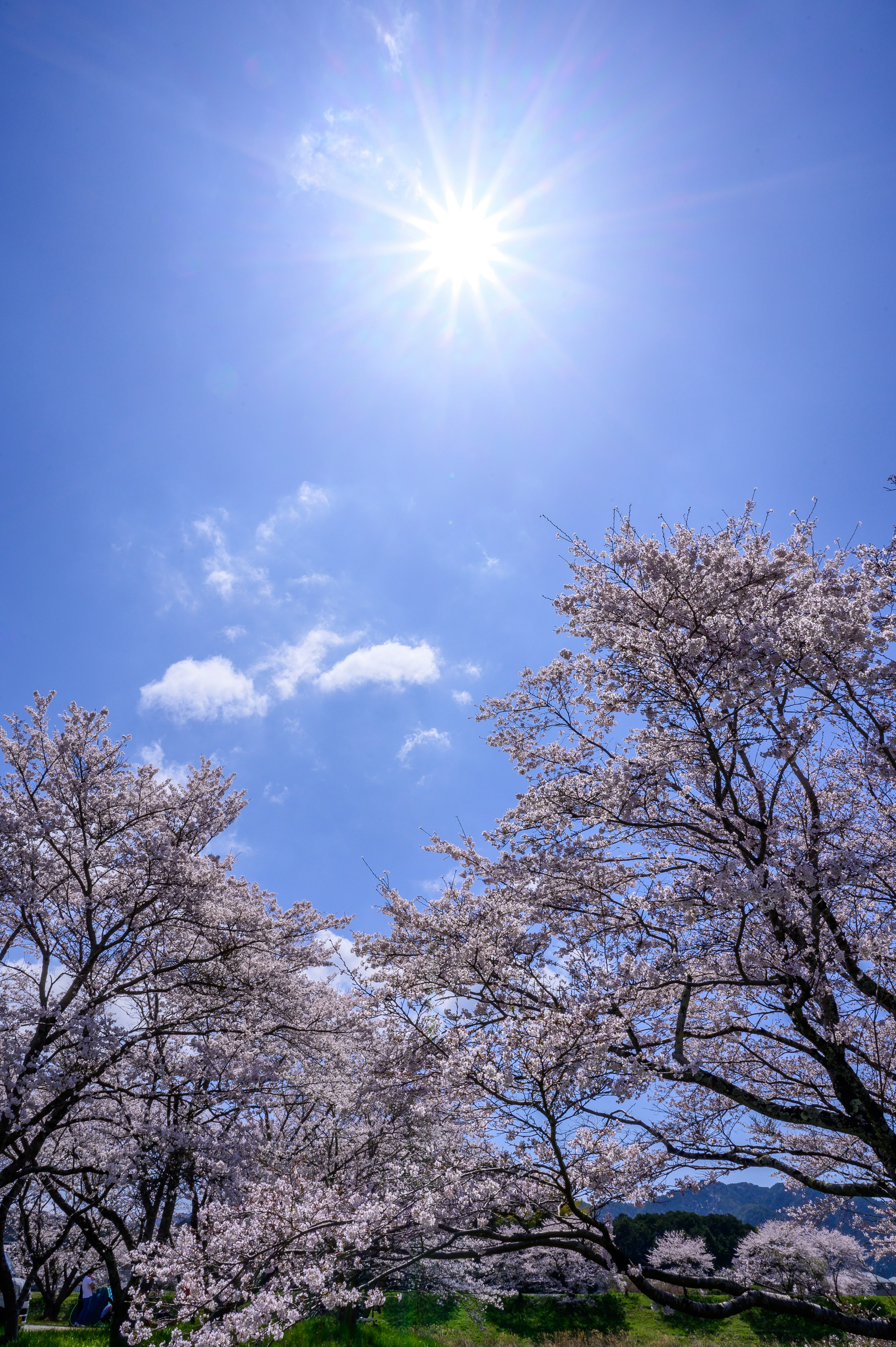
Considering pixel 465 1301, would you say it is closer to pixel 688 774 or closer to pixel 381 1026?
pixel 381 1026

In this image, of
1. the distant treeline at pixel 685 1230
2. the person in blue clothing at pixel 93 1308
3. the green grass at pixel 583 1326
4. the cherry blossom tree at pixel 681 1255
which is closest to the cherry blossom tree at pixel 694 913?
the green grass at pixel 583 1326

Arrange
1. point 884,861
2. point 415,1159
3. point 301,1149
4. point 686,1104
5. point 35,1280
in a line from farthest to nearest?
point 35,1280, point 301,1149, point 415,1159, point 686,1104, point 884,861

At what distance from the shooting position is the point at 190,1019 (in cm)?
902

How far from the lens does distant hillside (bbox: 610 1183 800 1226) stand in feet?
74.6

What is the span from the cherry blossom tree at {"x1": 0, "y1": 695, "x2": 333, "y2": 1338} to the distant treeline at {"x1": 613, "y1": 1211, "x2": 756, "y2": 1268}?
4080cm

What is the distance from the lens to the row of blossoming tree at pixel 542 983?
18.7 feet

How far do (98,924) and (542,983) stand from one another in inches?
268

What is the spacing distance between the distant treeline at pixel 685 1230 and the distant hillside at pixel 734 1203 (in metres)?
A: 0.82

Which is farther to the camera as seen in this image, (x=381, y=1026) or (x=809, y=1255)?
(x=809, y=1255)

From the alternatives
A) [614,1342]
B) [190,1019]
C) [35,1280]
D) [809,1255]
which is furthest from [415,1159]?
[809,1255]

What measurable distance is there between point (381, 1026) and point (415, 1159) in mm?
5006

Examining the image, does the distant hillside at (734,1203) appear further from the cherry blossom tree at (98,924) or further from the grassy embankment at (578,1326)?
the cherry blossom tree at (98,924)

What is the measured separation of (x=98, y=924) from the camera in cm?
909

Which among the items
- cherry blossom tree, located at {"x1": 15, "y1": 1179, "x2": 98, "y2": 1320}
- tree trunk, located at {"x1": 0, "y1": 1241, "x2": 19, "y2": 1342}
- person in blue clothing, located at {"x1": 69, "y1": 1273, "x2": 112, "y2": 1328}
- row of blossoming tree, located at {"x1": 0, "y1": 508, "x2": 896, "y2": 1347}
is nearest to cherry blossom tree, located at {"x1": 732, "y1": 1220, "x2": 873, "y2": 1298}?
row of blossoming tree, located at {"x1": 0, "y1": 508, "x2": 896, "y2": 1347}
